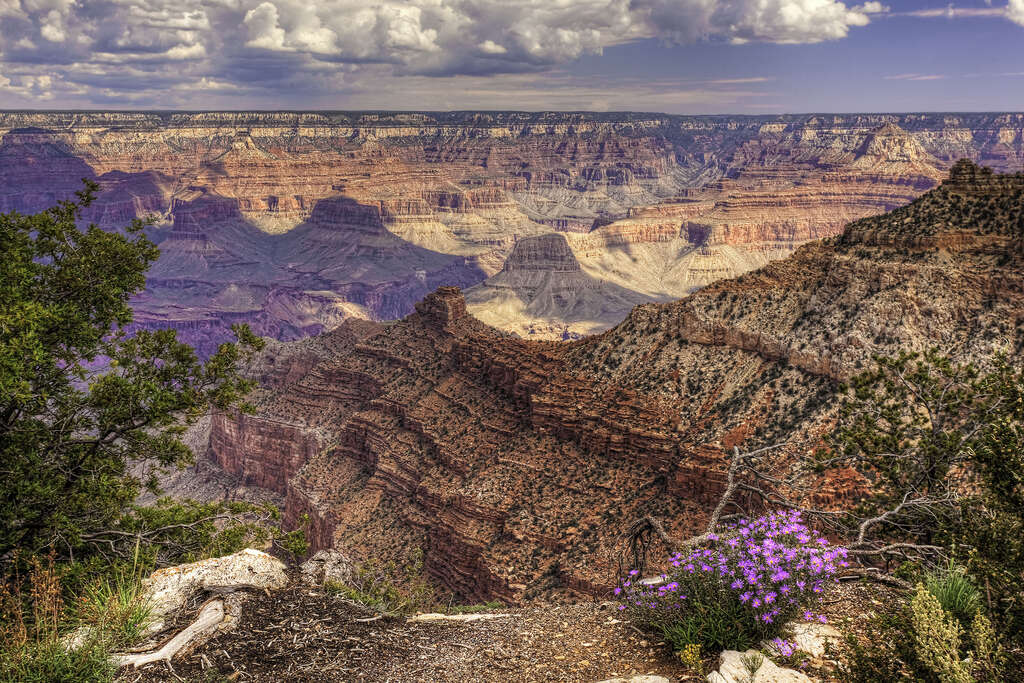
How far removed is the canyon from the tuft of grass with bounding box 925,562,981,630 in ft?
47.1

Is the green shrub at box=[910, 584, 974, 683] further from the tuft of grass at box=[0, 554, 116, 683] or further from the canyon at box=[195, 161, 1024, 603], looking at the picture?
the canyon at box=[195, 161, 1024, 603]

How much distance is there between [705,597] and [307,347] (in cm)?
9154

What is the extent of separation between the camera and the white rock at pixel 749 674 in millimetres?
7434

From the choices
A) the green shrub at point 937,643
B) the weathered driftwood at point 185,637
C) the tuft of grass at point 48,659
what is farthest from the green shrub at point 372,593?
the green shrub at point 937,643

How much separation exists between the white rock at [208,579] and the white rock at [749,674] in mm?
7950

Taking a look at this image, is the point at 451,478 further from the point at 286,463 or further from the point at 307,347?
the point at 307,347

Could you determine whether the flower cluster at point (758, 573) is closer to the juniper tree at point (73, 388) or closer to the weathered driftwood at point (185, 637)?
the weathered driftwood at point (185, 637)

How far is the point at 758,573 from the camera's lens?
834 centimetres

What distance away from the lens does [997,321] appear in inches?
1125

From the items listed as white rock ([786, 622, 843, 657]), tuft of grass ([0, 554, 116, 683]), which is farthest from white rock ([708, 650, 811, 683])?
tuft of grass ([0, 554, 116, 683])

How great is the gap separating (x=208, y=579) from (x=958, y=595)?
11053 millimetres

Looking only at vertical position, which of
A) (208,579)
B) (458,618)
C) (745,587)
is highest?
(745,587)

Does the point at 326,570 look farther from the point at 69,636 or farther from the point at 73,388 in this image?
the point at 73,388

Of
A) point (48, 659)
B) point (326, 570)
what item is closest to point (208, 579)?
→ point (48, 659)
